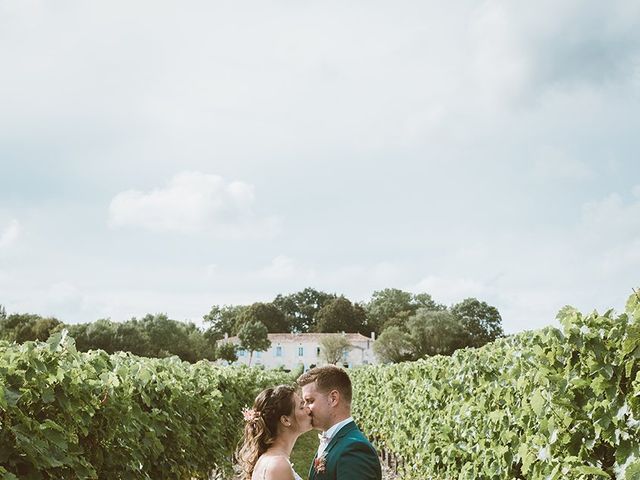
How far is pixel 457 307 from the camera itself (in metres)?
110

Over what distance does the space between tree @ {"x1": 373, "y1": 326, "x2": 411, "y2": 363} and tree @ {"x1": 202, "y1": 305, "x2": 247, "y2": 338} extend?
110 ft

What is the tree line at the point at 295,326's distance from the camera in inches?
2923

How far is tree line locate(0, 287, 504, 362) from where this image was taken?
7425 cm

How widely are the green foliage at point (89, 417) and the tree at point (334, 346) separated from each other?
293 feet

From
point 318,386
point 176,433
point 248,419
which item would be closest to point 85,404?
point 248,419

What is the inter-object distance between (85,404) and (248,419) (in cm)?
152

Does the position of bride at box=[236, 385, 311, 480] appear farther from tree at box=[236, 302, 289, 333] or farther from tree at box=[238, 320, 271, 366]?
tree at box=[236, 302, 289, 333]

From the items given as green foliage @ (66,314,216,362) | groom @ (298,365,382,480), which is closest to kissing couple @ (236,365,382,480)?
groom @ (298,365,382,480)

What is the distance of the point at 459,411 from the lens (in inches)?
357

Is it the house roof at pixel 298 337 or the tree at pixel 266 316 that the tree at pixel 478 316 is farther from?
the tree at pixel 266 316

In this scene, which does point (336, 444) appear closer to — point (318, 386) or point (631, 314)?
point (318, 386)

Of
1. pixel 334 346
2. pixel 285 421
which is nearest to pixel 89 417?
pixel 285 421

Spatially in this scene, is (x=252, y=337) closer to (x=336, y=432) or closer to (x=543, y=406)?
(x=543, y=406)

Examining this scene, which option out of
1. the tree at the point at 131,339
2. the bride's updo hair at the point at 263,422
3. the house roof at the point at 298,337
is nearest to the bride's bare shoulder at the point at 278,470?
the bride's updo hair at the point at 263,422
